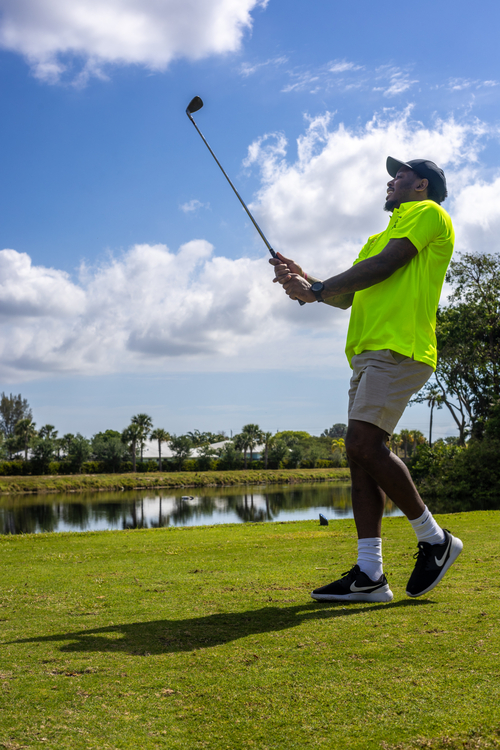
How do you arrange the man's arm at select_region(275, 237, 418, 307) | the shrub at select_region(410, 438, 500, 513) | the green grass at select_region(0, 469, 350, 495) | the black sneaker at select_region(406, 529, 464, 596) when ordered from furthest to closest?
the green grass at select_region(0, 469, 350, 495) < the shrub at select_region(410, 438, 500, 513) < the man's arm at select_region(275, 237, 418, 307) < the black sneaker at select_region(406, 529, 464, 596)

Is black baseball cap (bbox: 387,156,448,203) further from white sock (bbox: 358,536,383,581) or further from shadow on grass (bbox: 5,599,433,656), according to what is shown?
shadow on grass (bbox: 5,599,433,656)

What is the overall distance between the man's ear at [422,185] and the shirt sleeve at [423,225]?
318 mm

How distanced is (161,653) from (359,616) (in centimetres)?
95

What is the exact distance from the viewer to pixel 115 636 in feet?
7.84

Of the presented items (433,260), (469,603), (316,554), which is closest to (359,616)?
(469,603)

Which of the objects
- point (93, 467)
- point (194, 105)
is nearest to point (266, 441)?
point (93, 467)

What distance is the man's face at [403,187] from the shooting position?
3611 millimetres

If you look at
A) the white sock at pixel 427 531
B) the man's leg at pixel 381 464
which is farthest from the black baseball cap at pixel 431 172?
the white sock at pixel 427 531

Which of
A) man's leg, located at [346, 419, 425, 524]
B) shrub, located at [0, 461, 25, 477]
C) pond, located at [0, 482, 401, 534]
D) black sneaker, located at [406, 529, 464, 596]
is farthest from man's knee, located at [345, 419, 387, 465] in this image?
shrub, located at [0, 461, 25, 477]

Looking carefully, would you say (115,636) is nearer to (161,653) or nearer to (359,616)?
(161,653)

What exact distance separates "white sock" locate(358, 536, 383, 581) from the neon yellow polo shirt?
105 cm

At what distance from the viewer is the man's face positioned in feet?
11.8

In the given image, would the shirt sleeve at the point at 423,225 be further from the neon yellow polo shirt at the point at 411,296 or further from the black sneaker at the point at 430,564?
the black sneaker at the point at 430,564

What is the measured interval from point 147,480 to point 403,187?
7024 centimetres
